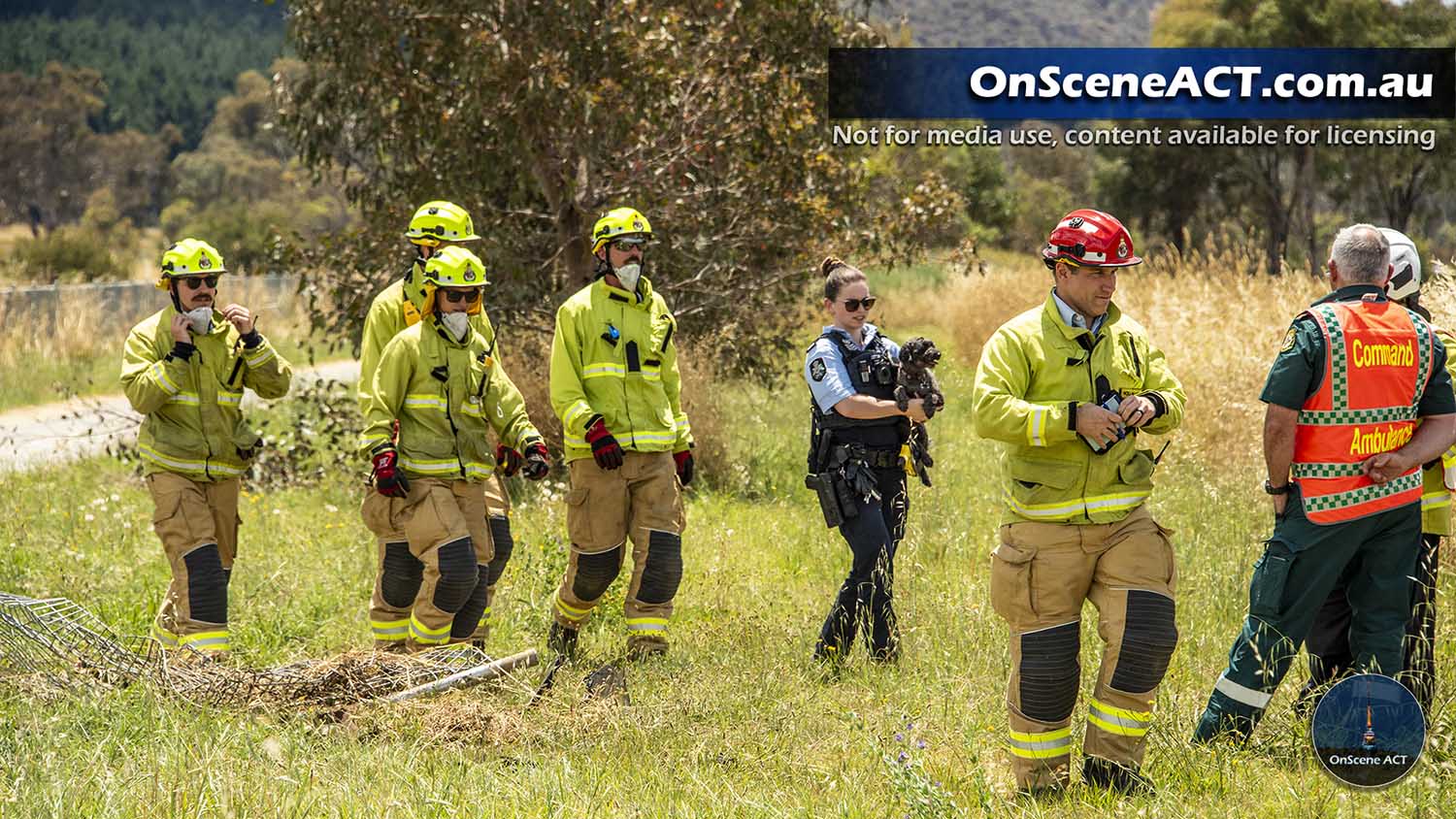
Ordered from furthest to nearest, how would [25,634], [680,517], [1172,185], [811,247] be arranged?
[1172,185] < [811,247] < [680,517] < [25,634]

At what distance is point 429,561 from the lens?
625 centimetres

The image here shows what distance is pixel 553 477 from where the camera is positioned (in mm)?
11133

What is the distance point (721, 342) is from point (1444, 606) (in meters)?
6.96

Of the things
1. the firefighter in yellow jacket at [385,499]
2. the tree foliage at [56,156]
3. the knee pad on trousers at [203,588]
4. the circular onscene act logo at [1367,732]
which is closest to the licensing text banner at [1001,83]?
the firefighter in yellow jacket at [385,499]

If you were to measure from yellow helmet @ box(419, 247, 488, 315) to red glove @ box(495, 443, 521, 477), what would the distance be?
67 centimetres

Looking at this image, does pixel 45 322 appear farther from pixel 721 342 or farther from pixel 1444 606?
pixel 1444 606

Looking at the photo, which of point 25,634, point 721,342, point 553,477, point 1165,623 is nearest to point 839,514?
point 1165,623

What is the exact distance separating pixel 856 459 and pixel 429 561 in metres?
1.96

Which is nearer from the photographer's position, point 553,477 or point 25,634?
point 25,634

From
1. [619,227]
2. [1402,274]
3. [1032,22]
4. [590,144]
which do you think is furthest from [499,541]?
[1032,22]

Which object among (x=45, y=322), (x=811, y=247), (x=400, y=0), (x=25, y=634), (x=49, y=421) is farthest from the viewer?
(x=45, y=322)

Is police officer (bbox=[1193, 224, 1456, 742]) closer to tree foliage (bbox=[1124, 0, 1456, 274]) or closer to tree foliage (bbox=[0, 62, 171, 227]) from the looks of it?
tree foliage (bbox=[1124, 0, 1456, 274])

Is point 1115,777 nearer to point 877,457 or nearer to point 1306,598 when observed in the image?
point 1306,598

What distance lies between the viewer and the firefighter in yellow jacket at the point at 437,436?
6.22 meters
